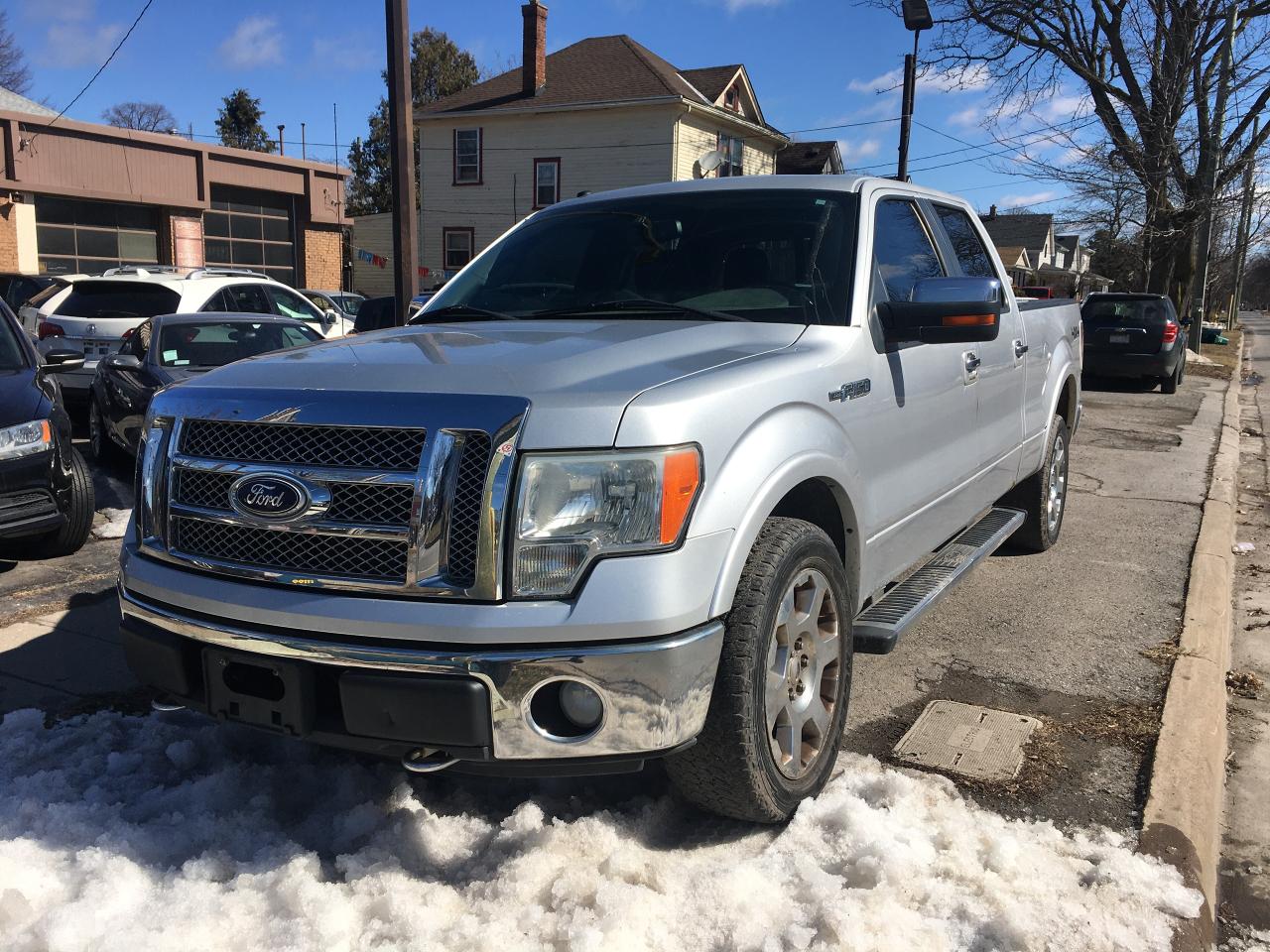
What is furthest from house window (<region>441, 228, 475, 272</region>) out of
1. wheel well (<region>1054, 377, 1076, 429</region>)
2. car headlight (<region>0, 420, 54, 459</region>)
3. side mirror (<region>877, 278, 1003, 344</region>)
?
side mirror (<region>877, 278, 1003, 344</region>)

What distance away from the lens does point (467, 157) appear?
33.2 m

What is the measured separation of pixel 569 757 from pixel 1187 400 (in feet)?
56.1

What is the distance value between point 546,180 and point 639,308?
30120 mm

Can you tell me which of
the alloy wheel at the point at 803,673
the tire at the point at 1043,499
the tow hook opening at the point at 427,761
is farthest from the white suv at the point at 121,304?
the tow hook opening at the point at 427,761

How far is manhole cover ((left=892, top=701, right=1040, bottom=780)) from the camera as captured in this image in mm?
3484

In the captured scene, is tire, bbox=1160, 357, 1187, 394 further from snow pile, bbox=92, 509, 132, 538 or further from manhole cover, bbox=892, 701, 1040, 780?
snow pile, bbox=92, 509, 132, 538

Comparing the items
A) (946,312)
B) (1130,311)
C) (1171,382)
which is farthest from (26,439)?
(1171,382)

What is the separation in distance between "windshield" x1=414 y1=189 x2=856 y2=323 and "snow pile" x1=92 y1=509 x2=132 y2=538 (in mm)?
3670

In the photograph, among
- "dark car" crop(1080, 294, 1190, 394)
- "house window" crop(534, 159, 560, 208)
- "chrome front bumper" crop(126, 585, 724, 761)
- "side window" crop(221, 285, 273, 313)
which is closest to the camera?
"chrome front bumper" crop(126, 585, 724, 761)

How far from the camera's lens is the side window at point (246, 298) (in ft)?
38.5

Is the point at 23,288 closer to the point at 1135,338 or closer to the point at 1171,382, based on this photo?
the point at 1135,338

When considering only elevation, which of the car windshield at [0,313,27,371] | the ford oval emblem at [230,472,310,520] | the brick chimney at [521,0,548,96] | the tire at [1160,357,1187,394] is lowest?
the tire at [1160,357,1187,394]

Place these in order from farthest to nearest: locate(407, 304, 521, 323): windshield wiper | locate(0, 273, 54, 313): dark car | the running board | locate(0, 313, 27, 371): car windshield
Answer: locate(0, 273, 54, 313): dark car
locate(0, 313, 27, 371): car windshield
locate(407, 304, 521, 323): windshield wiper
the running board

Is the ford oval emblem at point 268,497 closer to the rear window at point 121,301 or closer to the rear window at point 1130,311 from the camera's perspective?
the rear window at point 121,301
